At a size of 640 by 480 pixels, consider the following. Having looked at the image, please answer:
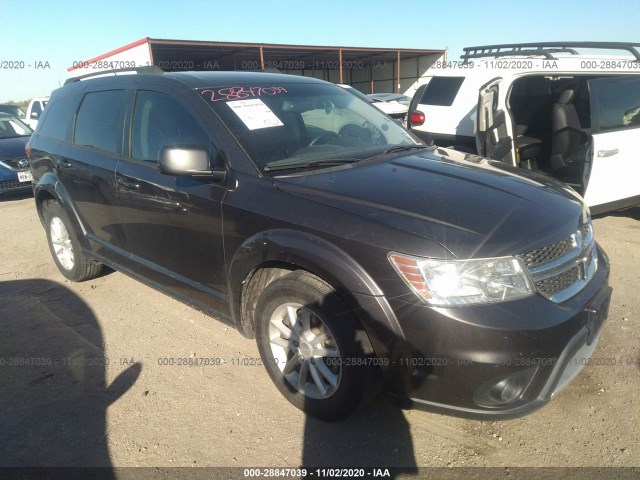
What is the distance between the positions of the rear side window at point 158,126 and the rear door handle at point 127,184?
180 mm

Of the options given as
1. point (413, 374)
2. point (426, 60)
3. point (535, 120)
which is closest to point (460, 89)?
point (535, 120)

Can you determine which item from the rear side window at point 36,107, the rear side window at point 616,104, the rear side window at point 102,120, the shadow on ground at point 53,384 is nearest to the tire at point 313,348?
the shadow on ground at point 53,384

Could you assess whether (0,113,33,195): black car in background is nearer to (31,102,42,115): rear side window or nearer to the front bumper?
(31,102,42,115): rear side window

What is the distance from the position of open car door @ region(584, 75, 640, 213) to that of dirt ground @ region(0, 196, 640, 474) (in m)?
1.34

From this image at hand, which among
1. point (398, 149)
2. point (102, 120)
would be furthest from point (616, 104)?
point (102, 120)

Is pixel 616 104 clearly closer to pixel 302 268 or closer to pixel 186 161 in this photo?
pixel 302 268

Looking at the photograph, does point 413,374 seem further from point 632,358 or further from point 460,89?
point 460,89

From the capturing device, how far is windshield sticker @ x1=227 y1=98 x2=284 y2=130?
2.92 metres

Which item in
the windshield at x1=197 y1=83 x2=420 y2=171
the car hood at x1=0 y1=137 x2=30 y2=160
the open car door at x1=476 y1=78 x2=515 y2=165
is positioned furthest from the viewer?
the car hood at x1=0 y1=137 x2=30 y2=160

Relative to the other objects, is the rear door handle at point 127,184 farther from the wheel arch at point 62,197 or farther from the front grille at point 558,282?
the front grille at point 558,282

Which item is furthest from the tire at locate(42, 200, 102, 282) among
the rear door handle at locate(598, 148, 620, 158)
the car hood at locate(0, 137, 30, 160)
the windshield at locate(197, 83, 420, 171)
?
the car hood at locate(0, 137, 30, 160)

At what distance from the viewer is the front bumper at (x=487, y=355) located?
2010 mm

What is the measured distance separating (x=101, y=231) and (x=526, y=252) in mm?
3185

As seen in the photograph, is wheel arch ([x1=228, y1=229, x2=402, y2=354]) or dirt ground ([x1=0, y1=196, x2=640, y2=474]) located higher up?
wheel arch ([x1=228, y1=229, x2=402, y2=354])
